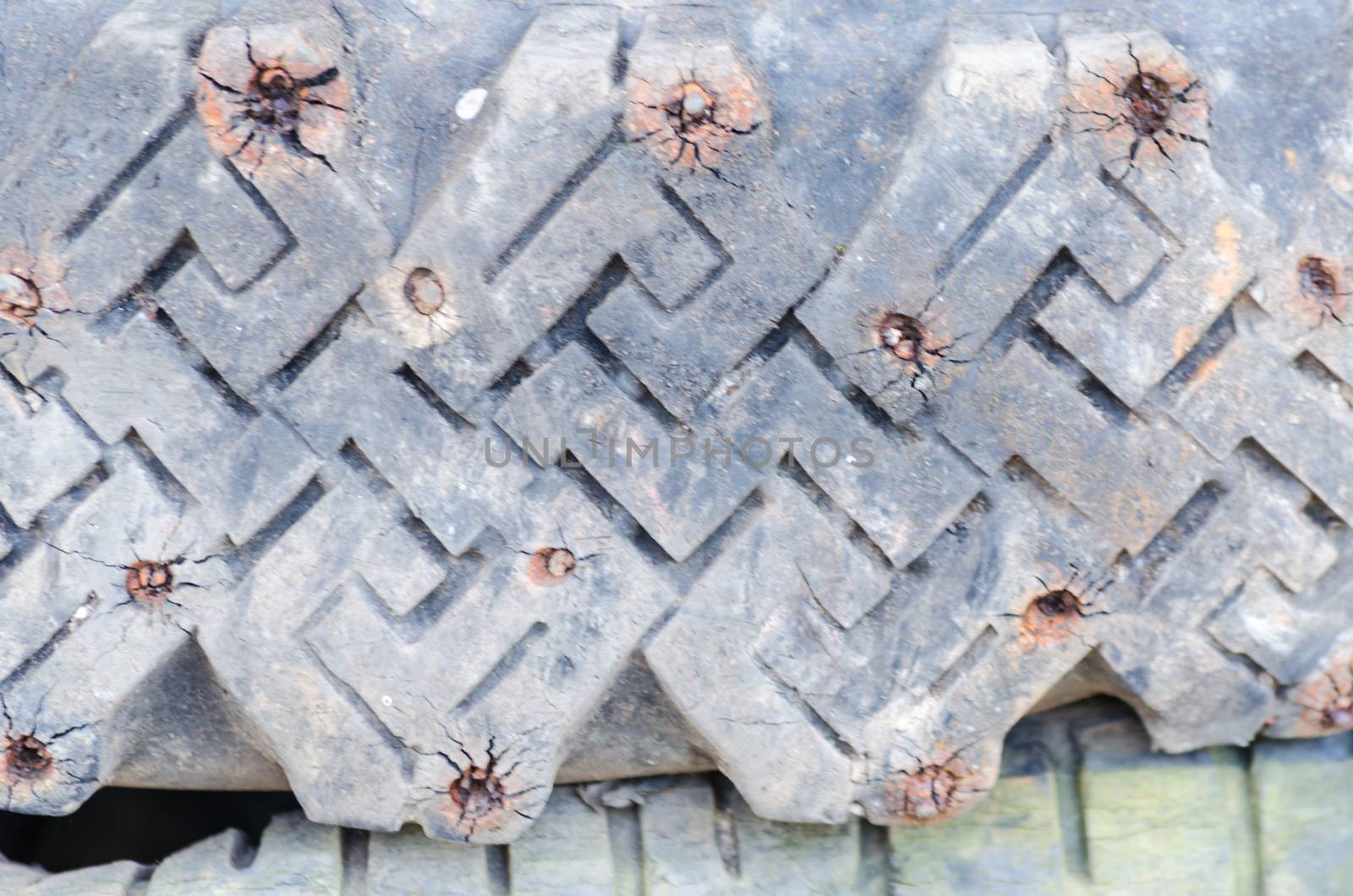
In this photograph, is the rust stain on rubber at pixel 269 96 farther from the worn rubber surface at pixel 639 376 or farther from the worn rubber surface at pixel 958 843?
the worn rubber surface at pixel 958 843

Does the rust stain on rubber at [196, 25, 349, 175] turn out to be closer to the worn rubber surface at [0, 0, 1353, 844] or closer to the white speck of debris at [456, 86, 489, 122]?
the worn rubber surface at [0, 0, 1353, 844]

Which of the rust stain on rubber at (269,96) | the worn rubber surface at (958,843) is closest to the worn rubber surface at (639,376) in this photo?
the rust stain on rubber at (269,96)

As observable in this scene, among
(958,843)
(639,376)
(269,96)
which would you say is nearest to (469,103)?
(269,96)

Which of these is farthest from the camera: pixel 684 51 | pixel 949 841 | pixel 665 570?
pixel 949 841

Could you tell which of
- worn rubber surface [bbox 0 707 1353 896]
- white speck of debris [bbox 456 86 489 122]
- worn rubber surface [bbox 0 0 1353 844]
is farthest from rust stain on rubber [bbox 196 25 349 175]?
worn rubber surface [bbox 0 707 1353 896]

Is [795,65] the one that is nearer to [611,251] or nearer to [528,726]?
[611,251]

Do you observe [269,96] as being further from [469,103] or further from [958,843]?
[958,843]

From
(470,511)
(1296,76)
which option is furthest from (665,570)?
(1296,76)
